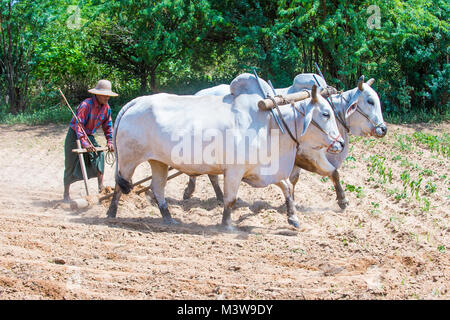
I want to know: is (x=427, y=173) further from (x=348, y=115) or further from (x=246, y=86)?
(x=246, y=86)

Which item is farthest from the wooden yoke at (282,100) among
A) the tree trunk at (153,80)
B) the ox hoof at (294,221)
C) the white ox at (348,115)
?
the tree trunk at (153,80)

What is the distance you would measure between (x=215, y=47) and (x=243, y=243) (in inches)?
374

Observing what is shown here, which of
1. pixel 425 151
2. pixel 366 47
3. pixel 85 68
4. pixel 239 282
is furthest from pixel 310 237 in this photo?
pixel 85 68

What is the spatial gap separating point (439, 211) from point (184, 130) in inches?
126

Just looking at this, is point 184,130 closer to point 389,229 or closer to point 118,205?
point 118,205

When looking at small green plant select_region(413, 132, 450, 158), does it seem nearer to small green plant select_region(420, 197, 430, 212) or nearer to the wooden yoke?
small green plant select_region(420, 197, 430, 212)

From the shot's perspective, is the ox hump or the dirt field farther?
the ox hump

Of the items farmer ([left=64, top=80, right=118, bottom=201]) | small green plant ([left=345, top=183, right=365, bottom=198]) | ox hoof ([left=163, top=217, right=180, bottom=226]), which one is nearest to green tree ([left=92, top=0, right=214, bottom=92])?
farmer ([left=64, top=80, right=118, bottom=201])

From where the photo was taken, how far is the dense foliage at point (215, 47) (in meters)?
13.2

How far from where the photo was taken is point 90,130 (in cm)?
804

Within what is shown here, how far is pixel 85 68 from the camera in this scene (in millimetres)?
15781

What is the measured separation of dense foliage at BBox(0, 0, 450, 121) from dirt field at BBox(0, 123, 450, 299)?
181 inches

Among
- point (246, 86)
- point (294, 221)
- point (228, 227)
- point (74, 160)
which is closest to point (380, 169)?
point (294, 221)

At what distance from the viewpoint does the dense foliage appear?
13.2 meters
